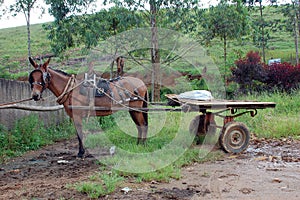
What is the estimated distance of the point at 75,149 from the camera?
8328mm

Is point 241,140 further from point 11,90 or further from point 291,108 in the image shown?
point 11,90

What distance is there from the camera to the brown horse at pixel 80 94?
6.71m

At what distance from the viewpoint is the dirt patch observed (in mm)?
4805

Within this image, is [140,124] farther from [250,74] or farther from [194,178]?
[250,74]

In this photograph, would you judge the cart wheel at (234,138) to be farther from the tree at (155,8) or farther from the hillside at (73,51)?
the hillside at (73,51)

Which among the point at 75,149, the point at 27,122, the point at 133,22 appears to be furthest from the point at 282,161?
the point at 133,22

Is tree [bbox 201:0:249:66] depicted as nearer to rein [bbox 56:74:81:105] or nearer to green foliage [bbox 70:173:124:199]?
rein [bbox 56:74:81:105]

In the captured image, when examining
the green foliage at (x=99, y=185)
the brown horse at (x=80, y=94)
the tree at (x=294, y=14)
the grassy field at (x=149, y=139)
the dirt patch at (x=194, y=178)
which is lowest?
the dirt patch at (x=194, y=178)

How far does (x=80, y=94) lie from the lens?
7.30 metres

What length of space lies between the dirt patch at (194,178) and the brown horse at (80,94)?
98 centimetres

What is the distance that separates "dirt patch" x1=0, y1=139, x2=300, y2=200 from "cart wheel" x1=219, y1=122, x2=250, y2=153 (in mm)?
204

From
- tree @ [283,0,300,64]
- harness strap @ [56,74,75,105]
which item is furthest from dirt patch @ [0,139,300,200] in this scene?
tree @ [283,0,300,64]

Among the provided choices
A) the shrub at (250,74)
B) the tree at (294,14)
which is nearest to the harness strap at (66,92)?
the shrub at (250,74)

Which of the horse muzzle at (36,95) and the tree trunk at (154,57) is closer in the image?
the horse muzzle at (36,95)
